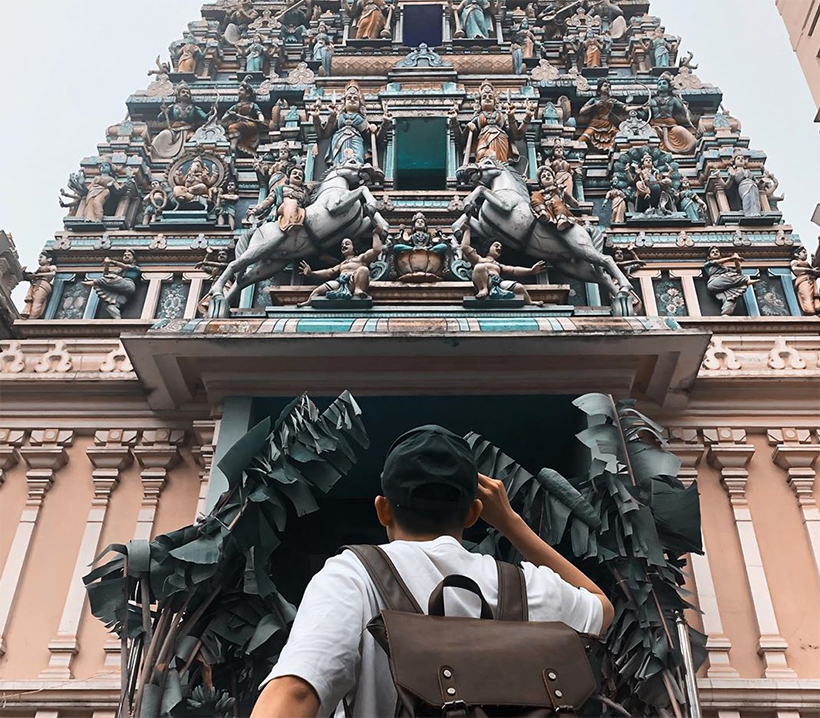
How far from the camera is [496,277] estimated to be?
9.17 meters

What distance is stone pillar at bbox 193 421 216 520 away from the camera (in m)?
8.09

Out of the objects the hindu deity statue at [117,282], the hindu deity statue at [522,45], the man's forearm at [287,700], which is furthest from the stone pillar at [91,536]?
the hindu deity statue at [522,45]

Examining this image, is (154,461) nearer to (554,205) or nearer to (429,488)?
(554,205)

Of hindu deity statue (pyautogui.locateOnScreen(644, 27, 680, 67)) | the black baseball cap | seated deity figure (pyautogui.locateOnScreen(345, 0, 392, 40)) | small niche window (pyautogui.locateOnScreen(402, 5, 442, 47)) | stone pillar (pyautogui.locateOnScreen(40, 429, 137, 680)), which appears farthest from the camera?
small niche window (pyautogui.locateOnScreen(402, 5, 442, 47))

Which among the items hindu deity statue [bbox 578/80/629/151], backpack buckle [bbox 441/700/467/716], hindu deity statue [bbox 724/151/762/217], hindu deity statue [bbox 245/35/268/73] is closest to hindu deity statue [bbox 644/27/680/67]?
hindu deity statue [bbox 578/80/629/151]

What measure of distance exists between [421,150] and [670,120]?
3.66m

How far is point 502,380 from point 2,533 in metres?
4.59

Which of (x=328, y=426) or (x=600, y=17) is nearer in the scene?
(x=328, y=426)

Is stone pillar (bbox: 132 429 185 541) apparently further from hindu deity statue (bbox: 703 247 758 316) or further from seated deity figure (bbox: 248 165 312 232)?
hindu deity statue (bbox: 703 247 758 316)

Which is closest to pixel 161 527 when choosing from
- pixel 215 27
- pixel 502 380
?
pixel 502 380

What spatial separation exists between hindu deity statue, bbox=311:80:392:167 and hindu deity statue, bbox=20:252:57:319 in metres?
3.65

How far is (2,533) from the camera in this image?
8.09 m

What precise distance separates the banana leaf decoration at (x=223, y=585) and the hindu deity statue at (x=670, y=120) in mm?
8451

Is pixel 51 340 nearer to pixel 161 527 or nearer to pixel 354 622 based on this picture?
pixel 161 527
